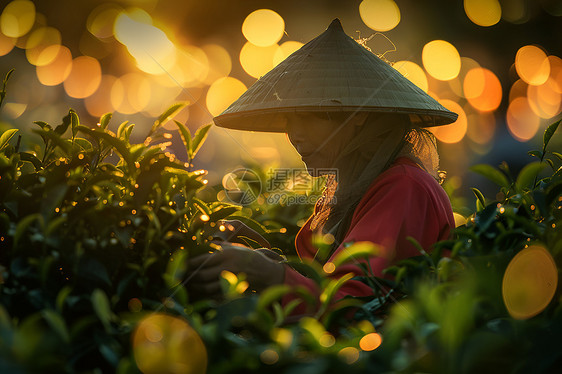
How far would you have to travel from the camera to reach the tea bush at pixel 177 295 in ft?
2.43

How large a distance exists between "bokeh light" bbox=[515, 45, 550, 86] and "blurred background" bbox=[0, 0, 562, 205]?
1.5 inches

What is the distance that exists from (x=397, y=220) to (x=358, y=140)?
51 cm

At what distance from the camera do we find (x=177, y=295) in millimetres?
970

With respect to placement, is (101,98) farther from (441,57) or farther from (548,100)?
(548,100)

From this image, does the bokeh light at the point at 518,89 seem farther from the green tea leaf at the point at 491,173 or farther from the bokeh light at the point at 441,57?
the green tea leaf at the point at 491,173

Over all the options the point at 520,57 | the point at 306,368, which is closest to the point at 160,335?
the point at 306,368

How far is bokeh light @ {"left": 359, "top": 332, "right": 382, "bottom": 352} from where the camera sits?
33.3 inches

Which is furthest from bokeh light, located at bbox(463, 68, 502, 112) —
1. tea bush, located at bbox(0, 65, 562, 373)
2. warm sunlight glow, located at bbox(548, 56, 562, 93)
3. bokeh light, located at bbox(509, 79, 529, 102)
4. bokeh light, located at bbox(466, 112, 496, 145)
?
tea bush, located at bbox(0, 65, 562, 373)

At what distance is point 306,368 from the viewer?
698 millimetres

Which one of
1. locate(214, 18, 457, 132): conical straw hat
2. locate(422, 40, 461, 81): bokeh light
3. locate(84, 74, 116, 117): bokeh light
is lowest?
locate(84, 74, 116, 117): bokeh light

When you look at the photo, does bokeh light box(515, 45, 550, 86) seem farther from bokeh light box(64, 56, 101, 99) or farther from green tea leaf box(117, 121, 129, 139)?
bokeh light box(64, 56, 101, 99)

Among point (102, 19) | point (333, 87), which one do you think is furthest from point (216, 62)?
point (333, 87)

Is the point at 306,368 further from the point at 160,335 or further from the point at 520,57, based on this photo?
the point at 520,57

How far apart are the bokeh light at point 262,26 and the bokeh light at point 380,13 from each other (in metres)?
1.26
